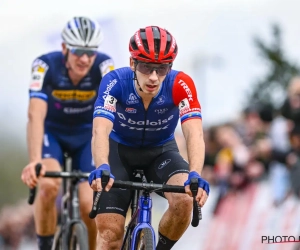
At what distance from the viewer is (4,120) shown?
15820mm

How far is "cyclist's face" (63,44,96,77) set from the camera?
31.1 feet

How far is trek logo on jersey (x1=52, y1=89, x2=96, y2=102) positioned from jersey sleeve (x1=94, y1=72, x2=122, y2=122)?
215 cm

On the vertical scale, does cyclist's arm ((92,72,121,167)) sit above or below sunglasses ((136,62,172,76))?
below

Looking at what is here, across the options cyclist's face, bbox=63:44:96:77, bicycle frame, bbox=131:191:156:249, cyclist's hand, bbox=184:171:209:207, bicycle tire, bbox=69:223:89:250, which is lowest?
bicycle tire, bbox=69:223:89:250

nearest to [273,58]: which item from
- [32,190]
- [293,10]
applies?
[293,10]

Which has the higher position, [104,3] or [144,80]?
[104,3]

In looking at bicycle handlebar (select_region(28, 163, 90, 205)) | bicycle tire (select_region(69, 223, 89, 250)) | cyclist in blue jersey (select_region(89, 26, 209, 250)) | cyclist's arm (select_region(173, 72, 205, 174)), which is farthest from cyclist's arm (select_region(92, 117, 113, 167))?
bicycle tire (select_region(69, 223, 89, 250))

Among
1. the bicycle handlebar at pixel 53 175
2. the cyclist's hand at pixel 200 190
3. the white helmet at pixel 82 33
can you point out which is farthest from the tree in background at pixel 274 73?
the cyclist's hand at pixel 200 190

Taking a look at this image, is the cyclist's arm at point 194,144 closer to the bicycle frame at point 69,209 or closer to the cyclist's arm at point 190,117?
the cyclist's arm at point 190,117

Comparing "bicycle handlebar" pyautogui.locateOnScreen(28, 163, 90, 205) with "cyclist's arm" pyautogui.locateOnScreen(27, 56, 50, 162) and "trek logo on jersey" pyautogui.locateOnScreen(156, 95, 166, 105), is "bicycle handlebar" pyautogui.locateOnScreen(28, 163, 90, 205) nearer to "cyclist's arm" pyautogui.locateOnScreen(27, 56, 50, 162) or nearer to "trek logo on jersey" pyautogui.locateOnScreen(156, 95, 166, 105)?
"cyclist's arm" pyautogui.locateOnScreen(27, 56, 50, 162)

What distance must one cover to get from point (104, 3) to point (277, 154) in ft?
19.1

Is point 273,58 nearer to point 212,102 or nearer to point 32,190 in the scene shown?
point 212,102

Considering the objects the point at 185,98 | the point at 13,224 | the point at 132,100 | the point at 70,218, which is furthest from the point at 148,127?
the point at 13,224

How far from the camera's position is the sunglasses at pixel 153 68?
7301 millimetres
